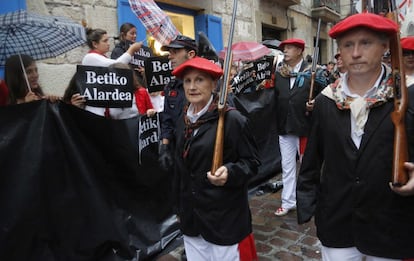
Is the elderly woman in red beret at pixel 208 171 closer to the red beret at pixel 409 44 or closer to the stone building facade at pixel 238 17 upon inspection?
the red beret at pixel 409 44

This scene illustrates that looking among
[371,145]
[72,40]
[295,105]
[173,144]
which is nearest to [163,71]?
[72,40]

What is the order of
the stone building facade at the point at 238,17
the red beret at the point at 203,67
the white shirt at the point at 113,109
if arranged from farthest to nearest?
the stone building facade at the point at 238,17 → the white shirt at the point at 113,109 → the red beret at the point at 203,67

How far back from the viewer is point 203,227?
7.61ft

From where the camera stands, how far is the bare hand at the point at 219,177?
208cm

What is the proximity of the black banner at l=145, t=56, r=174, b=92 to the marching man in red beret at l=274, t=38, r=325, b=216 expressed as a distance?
4.80ft

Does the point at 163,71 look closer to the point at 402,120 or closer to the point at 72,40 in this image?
the point at 72,40

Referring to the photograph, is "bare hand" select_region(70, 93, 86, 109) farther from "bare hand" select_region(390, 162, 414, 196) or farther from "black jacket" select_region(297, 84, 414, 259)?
"bare hand" select_region(390, 162, 414, 196)

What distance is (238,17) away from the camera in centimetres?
953

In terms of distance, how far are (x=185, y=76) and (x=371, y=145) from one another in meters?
1.23

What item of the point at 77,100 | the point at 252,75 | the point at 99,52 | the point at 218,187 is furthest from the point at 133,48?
the point at 218,187

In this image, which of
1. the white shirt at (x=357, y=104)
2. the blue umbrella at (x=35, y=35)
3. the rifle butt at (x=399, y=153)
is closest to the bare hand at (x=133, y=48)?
the blue umbrella at (x=35, y=35)

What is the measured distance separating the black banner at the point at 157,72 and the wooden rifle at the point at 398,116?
2769 mm

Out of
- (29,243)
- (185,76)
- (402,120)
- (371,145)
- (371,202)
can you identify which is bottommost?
(29,243)

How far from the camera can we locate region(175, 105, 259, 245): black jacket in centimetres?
229
